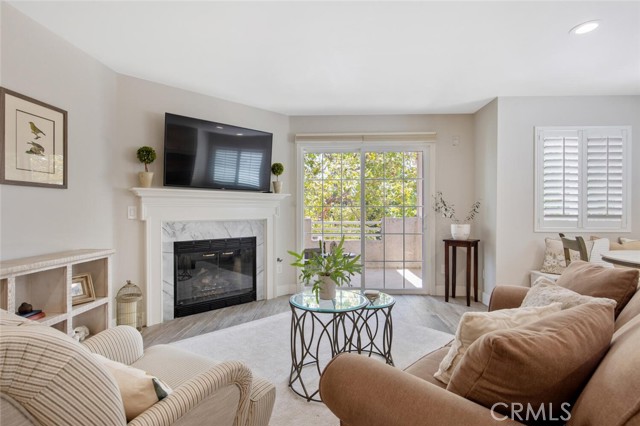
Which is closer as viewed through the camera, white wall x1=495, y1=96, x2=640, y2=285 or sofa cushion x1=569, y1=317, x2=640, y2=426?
sofa cushion x1=569, y1=317, x2=640, y2=426

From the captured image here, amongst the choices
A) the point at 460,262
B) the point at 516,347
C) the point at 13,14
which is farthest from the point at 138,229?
the point at 460,262

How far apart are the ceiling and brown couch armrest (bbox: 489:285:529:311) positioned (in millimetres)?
1758

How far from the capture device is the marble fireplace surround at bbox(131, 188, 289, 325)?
3172 mm

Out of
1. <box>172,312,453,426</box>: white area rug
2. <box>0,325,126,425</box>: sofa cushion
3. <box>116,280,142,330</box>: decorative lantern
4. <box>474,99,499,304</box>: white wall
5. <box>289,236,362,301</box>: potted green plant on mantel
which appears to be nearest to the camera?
<box>0,325,126,425</box>: sofa cushion

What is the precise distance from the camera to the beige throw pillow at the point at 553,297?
1244mm

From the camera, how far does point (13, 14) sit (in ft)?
6.76

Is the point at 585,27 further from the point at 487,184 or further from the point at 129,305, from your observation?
the point at 129,305

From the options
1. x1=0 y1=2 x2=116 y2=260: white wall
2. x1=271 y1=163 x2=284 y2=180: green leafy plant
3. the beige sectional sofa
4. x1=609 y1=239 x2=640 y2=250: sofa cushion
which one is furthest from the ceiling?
the beige sectional sofa

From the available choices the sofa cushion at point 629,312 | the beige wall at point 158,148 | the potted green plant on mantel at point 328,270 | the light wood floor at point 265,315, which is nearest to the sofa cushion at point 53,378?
the potted green plant on mantel at point 328,270

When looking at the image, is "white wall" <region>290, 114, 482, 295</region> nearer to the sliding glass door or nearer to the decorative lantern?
the sliding glass door

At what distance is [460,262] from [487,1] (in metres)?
3.12

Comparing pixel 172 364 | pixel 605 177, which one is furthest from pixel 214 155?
pixel 605 177

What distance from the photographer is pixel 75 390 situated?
72 centimetres

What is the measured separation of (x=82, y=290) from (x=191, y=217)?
1.21 m
